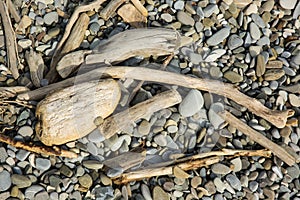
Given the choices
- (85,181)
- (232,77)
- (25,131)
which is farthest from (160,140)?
(25,131)

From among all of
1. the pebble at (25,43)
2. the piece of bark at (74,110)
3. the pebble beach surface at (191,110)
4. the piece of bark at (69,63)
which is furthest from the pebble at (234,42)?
the pebble at (25,43)

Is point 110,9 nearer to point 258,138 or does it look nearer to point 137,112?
point 137,112

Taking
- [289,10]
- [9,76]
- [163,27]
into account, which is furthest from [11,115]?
[289,10]

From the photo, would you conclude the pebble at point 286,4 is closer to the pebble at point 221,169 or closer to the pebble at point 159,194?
the pebble at point 221,169

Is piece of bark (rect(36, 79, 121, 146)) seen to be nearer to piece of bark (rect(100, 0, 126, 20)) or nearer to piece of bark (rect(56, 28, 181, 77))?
piece of bark (rect(56, 28, 181, 77))

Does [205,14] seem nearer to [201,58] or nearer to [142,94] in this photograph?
[201,58]

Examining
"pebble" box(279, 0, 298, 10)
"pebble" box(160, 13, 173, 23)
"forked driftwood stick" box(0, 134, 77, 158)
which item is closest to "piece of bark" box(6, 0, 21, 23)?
"forked driftwood stick" box(0, 134, 77, 158)
